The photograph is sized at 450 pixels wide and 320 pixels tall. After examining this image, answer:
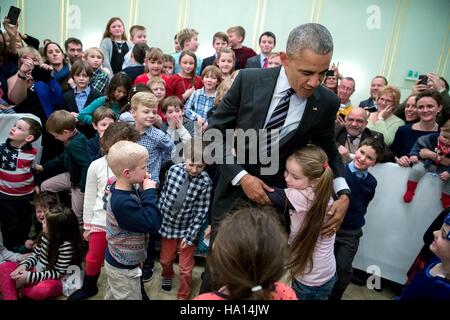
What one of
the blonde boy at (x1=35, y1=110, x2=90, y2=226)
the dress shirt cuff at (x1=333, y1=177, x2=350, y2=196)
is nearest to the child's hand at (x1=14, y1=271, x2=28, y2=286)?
the blonde boy at (x1=35, y1=110, x2=90, y2=226)

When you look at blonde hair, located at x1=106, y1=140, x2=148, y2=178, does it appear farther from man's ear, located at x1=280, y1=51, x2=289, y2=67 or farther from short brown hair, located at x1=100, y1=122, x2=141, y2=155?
man's ear, located at x1=280, y1=51, x2=289, y2=67

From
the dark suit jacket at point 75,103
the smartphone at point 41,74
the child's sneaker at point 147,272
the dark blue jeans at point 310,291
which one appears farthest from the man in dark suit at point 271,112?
the smartphone at point 41,74

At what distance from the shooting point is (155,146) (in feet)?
8.92

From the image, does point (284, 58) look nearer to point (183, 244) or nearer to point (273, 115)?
point (273, 115)

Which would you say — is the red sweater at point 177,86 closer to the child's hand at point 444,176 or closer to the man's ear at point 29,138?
the man's ear at point 29,138

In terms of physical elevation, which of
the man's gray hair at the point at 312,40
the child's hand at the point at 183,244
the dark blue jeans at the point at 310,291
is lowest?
the child's hand at the point at 183,244

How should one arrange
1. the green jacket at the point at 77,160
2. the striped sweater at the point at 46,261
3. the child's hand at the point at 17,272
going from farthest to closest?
1. the green jacket at the point at 77,160
2. the striped sweater at the point at 46,261
3. the child's hand at the point at 17,272

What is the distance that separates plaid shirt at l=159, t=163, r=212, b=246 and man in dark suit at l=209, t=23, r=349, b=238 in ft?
2.61

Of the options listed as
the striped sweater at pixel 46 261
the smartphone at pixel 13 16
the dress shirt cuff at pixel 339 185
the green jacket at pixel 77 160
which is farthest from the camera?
the smartphone at pixel 13 16

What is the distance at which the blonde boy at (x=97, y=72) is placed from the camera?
3668 mm

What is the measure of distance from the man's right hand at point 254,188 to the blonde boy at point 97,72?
2.73 meters

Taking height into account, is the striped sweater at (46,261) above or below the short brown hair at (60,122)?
below

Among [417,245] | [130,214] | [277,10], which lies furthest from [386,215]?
[277,10]

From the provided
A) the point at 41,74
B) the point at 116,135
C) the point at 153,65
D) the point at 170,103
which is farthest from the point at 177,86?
the point at 116,135
